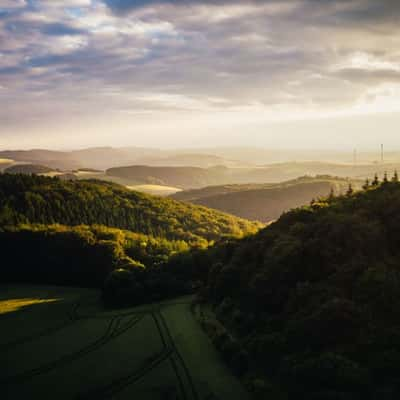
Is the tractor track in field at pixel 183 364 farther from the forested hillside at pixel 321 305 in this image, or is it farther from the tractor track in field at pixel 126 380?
the forested hillside at pixel 321 305

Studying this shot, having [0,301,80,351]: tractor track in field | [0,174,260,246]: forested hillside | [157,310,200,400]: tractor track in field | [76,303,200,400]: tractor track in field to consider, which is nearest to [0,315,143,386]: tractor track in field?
[157,310,200,400]: tractor track in field

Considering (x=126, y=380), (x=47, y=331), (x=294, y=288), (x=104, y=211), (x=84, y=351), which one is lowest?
(x=47, y=331)

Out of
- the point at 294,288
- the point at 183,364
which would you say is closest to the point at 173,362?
the point at 183,364

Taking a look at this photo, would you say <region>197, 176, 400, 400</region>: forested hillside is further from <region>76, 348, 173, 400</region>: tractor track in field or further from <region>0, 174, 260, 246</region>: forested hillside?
<region>0, 174, 260, 246</region>: forested hillside

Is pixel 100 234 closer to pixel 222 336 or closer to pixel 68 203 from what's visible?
pixel 68 203

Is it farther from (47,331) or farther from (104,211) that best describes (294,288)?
(104,211)

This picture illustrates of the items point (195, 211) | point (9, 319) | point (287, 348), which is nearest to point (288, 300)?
point (287, 348)

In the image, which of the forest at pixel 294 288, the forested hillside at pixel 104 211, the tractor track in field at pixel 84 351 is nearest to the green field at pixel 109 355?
the tractor track in field at pixel 84 351
